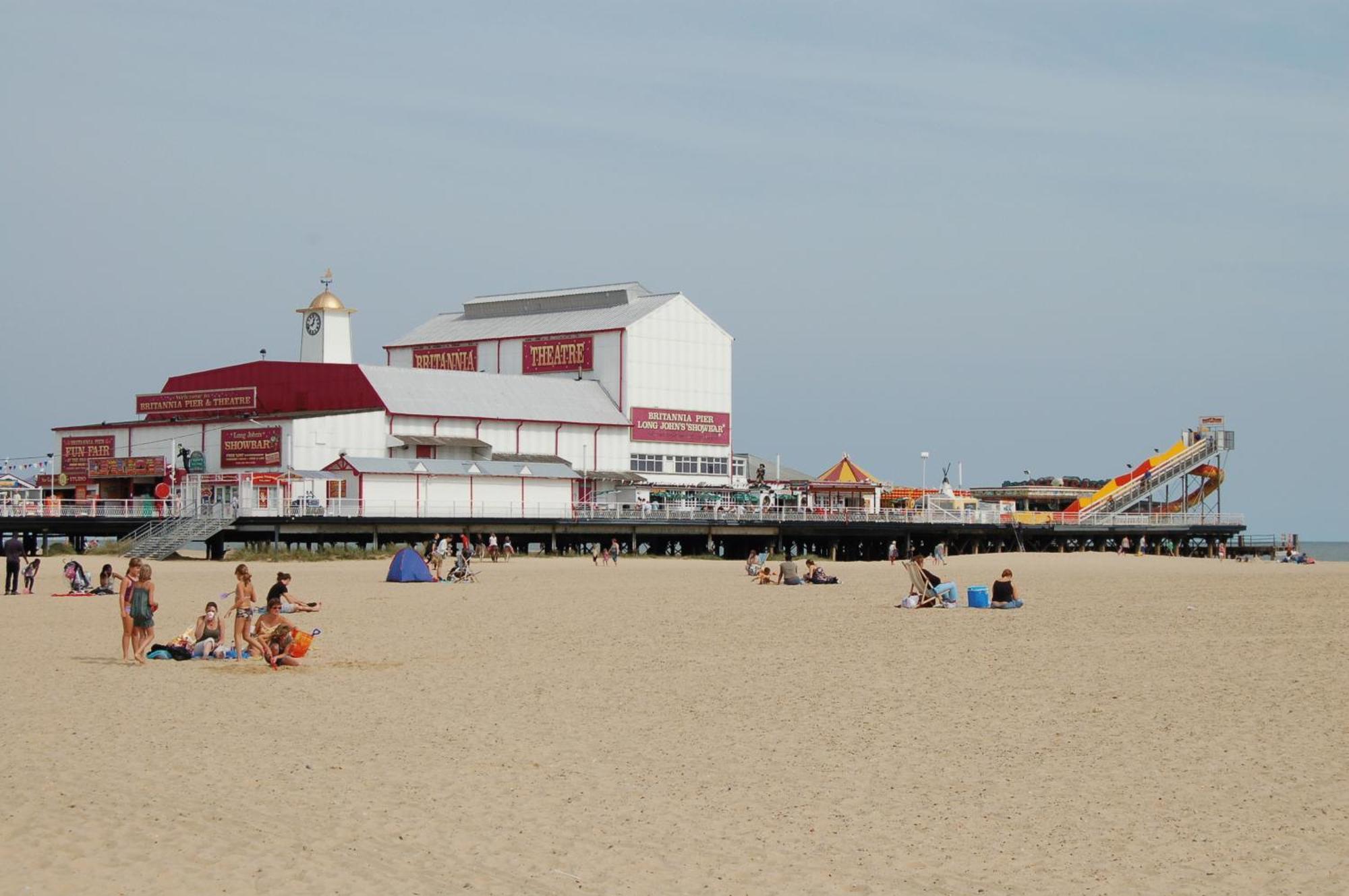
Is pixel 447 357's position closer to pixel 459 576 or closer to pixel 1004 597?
pixel 459 576

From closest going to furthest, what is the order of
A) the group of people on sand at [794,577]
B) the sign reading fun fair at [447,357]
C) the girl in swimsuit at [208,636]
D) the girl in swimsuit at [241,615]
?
the girl in swimsuit at [241,615]
the girl in swimsuit at [208,636]
the group of people on sand at [794,577]
the sign reading fun fair at [447,357]

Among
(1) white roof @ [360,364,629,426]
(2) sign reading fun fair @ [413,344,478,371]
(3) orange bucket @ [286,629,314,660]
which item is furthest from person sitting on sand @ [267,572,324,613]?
(2) sign reading fun fair @ [413,344,478,371]

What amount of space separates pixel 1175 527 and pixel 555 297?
3158cm

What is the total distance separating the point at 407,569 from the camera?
125ft

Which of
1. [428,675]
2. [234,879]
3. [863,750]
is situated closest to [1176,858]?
[863,750]

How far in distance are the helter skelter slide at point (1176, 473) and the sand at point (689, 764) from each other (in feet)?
171

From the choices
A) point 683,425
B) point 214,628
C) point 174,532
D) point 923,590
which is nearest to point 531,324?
point 683,425

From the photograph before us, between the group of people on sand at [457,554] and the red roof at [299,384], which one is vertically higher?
the red roof at [299,384]

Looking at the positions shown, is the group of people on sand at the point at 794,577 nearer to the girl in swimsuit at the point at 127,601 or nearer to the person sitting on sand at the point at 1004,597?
the person sitting on sand at the point at 1004,597

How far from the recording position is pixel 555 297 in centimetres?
8112

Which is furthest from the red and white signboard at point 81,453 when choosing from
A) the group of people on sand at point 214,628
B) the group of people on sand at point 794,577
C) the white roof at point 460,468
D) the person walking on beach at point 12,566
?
the group of people on sand at point 214,628

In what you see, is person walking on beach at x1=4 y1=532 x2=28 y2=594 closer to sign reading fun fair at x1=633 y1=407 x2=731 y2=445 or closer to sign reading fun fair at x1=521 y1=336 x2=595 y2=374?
sign reading fun fair at x1=633 y1=407 x2=731 y2=445

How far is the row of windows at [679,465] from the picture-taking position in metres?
72.1

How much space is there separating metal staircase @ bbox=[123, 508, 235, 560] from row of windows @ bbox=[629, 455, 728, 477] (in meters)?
22.3
